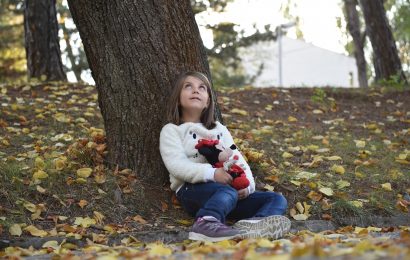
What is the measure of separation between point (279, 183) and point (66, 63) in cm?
1435

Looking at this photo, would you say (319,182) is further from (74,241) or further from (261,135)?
(74,241)

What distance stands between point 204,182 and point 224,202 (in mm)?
290

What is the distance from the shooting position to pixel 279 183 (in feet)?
16.4

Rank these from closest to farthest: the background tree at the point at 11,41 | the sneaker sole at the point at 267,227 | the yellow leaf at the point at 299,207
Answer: the sneaker sole at the point at 267,227
the yellow leaf at the point at 299,207
the background tree at the point at 11,41

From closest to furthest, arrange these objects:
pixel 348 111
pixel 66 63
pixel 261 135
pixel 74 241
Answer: pixel 74 241, pixel 261 135, pixel 348 111, pixel 66 63

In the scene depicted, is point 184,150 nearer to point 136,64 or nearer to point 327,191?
point 136,64

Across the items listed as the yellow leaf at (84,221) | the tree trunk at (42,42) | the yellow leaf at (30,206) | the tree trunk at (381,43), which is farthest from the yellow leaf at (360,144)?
the tree trunk at (42,42)

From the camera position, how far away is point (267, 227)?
3.88 m

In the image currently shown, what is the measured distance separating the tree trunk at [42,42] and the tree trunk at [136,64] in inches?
185

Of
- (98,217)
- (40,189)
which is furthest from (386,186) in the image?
(40,189)

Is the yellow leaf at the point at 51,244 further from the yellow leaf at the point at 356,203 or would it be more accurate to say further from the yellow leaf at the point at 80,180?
the yellow leaf at the point at 356,203

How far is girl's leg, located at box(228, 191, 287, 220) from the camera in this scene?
4285 mm

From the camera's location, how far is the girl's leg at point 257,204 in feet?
14.1

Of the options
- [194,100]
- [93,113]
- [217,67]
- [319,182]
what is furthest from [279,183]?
[217,67]
